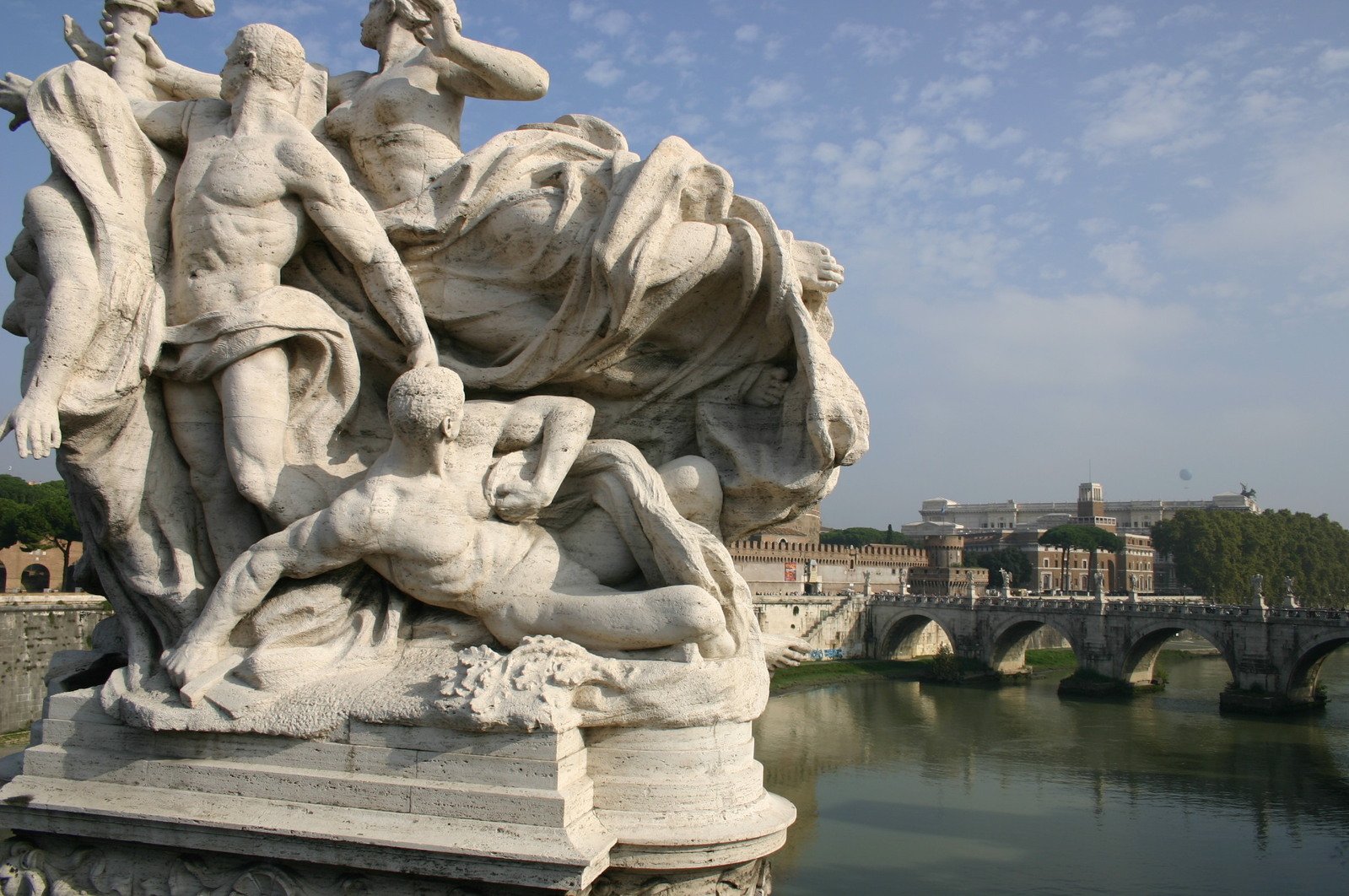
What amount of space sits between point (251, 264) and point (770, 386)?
7.70ft

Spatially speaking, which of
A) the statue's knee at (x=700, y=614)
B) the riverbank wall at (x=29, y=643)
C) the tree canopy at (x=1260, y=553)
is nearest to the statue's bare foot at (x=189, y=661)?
the statue's knee at (x=700, y=614)

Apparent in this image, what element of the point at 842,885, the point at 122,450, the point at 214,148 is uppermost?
the point at 214,148

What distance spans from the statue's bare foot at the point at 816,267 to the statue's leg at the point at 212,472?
8.83ft

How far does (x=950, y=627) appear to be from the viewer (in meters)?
41.8

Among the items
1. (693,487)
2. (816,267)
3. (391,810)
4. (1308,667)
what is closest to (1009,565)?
(1308,667)

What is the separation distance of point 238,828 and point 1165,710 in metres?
33.0

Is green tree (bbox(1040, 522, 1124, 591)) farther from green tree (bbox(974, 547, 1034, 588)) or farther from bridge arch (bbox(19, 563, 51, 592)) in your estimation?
bridge arch (bbox(19, 563, 51, 592))

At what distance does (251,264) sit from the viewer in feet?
14.7

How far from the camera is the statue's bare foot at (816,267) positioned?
A: 5.06m

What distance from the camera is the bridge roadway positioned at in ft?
107

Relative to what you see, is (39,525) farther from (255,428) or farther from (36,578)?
(255,428)

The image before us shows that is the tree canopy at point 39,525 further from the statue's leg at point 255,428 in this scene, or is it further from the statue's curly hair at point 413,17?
the statue's leg at point 255,428

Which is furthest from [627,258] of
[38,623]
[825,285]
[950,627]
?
[950,627]

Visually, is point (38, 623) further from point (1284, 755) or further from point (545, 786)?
point (1284, 755)
